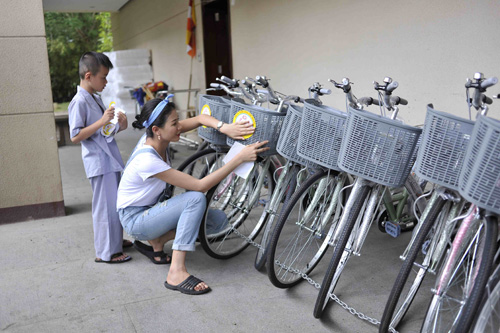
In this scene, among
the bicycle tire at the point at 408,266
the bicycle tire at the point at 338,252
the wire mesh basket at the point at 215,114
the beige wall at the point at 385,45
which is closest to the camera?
Answer: the bicycle tire at the point at 408,266

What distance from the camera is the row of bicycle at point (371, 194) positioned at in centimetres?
193

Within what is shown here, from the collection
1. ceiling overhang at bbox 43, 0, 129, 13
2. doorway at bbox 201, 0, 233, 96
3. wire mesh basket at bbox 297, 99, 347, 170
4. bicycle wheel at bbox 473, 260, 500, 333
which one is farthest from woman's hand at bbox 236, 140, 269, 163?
ceiling overhang at bbox 43, 0, 129, 13

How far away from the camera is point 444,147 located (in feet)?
7.06

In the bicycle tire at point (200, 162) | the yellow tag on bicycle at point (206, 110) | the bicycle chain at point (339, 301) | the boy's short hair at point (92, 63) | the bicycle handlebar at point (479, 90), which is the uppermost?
the boy's short hair at point (92, 63)

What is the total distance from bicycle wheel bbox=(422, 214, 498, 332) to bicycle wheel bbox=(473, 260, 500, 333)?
3 cm

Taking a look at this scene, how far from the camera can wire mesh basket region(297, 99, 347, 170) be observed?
8.75 feet

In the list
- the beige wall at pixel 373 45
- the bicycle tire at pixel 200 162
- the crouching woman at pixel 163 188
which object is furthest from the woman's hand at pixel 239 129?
the beige wall at pixel 373 45

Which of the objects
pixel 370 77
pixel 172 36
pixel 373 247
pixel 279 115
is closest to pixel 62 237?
pixel 279 115

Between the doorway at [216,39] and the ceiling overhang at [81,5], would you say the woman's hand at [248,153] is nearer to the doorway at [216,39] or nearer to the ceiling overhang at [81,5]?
the doorway at [216,39]

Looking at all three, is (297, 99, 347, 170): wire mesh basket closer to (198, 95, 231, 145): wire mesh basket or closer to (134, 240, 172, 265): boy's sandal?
(198, 95, 231, 145): wire mesh basket

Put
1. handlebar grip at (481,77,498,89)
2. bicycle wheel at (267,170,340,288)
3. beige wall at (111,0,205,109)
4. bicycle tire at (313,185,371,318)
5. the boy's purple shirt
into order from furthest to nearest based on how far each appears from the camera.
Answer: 1. beige wall at (111,0,205,109)
2. the boy's purple shirt
3. bicycle wheel at (267,170,340,288)
4. bicycle tire at (313,185,371,318)
5. handlebar grip at (481,77,498,89)

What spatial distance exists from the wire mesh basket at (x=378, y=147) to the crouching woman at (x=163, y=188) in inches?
28.9

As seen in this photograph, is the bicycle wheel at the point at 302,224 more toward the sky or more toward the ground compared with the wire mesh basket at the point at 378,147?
more toward the ground

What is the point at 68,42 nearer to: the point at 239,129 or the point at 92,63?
the point at 92,63
